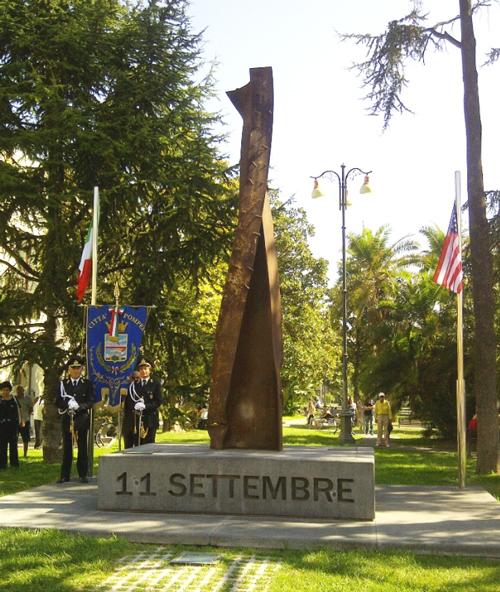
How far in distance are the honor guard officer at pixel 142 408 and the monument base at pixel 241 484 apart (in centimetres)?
316

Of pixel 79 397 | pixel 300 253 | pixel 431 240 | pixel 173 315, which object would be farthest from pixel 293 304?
pixel 79 397

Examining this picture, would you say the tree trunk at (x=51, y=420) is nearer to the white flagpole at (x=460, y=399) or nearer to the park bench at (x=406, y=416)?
the white flagpole at (x=460, y=399)

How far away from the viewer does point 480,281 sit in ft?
49.5

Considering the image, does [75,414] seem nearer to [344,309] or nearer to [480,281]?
[480,281]

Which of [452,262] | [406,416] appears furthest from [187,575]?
[406,416]

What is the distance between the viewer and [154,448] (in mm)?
10430

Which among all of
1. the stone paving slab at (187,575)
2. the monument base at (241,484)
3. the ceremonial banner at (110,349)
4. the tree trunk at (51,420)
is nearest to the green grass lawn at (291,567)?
the stone paving slab at (187,575)

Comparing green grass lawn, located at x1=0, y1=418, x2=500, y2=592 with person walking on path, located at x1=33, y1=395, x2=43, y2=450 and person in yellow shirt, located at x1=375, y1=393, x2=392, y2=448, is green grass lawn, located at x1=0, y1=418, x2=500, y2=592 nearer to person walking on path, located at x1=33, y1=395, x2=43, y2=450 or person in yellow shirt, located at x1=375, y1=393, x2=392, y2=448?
person walking on path, located at x1=33, y1=395, x2=43, y2=450

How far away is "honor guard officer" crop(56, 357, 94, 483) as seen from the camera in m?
11.7

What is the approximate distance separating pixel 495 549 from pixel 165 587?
10.3 feet

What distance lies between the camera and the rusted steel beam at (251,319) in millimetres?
9844

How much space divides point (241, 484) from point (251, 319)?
225 centimetres

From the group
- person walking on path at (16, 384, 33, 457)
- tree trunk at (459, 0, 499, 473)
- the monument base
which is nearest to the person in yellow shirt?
tree trunk at (459, 0, 499, 473)

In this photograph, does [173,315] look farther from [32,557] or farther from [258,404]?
[32,557]
